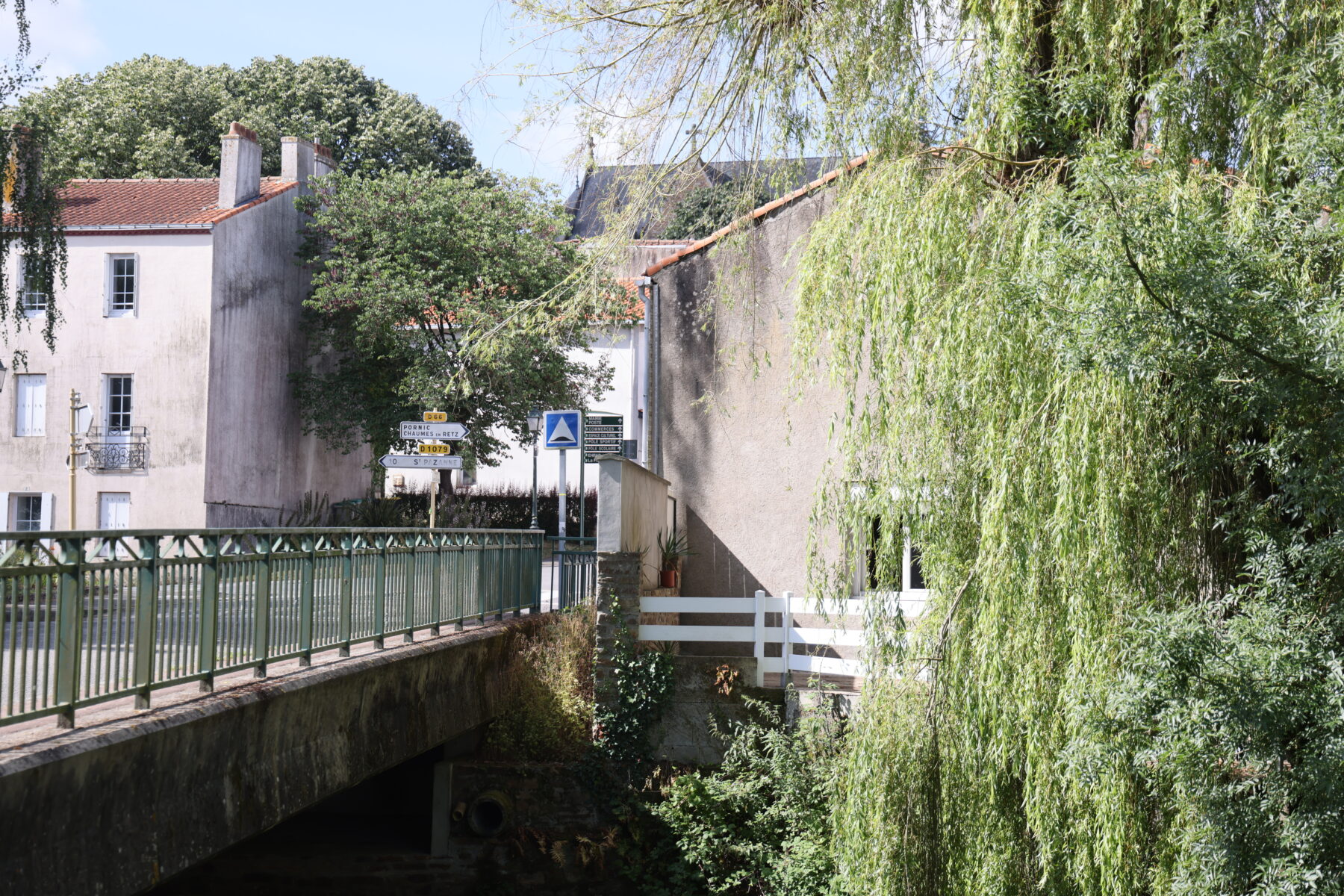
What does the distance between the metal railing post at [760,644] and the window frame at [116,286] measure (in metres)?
20.3

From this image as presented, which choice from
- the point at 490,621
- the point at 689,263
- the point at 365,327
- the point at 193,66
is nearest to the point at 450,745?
the point at 490,621

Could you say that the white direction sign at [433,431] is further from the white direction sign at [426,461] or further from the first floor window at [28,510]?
the first floor window at [28,510]

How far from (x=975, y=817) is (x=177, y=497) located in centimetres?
2336

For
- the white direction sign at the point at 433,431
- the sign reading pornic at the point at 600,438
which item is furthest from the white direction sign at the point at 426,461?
the sign reading pornic at the point at 600,438

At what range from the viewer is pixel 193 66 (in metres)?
40.9

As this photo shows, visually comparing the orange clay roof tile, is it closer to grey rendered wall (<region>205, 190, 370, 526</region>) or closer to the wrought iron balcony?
grey rendered wall (<region>205, 190, 370, 526</region>)

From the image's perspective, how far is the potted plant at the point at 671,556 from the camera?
1448 centimetres

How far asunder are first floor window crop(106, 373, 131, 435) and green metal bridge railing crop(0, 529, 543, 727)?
1938 centimetres

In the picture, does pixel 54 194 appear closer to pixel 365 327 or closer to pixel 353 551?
pixel 353 551

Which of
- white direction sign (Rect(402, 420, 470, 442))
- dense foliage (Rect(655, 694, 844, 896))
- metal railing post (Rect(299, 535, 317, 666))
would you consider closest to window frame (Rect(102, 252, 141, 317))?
white direction sign (Rect(402, 420, 470, 442))

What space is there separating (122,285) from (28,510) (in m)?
5.73

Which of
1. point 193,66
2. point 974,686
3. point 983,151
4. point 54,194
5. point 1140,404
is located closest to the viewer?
point 1140,404

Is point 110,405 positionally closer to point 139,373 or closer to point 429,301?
point 139,373

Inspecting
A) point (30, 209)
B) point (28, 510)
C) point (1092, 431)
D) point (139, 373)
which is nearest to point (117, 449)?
point (139, 373)
